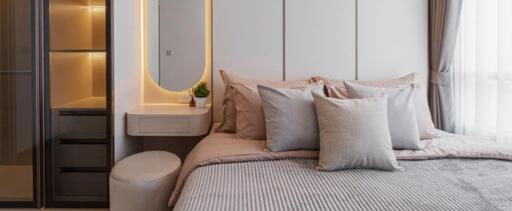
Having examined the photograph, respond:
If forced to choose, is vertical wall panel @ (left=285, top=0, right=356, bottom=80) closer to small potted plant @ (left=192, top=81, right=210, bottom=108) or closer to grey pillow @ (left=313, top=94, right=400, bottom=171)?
small potted plant @ (left=192, top=81, right=210, bottom=108)

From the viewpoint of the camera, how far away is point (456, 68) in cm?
317

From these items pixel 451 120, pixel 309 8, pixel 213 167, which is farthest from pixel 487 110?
pixel 213 167

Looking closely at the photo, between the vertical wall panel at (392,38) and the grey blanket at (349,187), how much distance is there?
1215 mm

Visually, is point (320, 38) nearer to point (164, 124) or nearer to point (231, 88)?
point (231, 88)

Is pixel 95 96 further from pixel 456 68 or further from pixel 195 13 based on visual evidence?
pixel 456 68

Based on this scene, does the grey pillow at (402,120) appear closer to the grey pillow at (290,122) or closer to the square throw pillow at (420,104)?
the square throw pillow at (420,104)

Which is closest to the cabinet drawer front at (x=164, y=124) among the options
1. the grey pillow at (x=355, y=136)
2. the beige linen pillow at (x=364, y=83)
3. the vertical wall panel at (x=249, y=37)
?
the vertical wall panel at (x=249, y=37)

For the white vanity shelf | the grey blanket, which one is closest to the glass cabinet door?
the white vanity shelf

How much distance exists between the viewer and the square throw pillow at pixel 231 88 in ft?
9.59

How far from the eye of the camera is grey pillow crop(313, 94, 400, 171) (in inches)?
83.0

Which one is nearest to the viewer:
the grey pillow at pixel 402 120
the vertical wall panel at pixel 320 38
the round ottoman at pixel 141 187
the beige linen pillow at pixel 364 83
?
the grey pillow at pixel 402 120

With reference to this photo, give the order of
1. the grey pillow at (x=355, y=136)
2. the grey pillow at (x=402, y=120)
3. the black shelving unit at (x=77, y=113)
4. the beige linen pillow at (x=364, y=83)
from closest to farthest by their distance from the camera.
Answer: the grey pillow at (x=355, y=136) → the grey pillow at (x=402, y=120) → the beige linen pillow at (x=364, y=83) → the black shelving unit at (x=77, y=113)

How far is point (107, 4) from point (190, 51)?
78cm

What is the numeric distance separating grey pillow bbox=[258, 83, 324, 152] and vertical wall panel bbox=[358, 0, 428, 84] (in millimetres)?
1066
